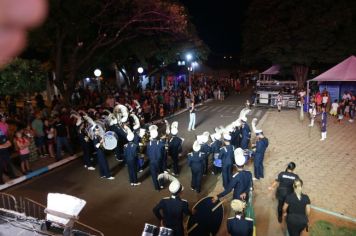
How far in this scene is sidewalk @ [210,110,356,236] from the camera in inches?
319

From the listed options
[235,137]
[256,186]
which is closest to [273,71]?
[235,137]

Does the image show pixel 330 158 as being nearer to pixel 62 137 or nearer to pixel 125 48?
pixel 62 137

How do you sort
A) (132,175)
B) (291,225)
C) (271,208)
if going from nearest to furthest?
(291,225) → (271,208) → (132,175)

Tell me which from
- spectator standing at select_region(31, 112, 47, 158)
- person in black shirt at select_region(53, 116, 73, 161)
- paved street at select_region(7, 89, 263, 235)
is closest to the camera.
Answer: paved street at select_region(7, 89, 263, 235)

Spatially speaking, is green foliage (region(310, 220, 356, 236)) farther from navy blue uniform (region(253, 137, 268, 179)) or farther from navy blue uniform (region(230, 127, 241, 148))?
navy blue uniform (region(230, 127, 241, 148))

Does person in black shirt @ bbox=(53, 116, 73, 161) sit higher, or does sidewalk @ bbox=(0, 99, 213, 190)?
person in black shirt @ bbox=(53, 116, 73, 161)

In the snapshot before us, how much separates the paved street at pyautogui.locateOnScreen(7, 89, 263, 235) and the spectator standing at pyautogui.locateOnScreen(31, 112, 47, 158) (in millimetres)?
1543

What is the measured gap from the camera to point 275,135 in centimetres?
1656

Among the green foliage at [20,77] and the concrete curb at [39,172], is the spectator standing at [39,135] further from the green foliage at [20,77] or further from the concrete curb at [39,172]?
the green foliage at [20,77]

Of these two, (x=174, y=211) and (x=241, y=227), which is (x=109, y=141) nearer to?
(x=174, y=211)

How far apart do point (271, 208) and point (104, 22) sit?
48.4 ft

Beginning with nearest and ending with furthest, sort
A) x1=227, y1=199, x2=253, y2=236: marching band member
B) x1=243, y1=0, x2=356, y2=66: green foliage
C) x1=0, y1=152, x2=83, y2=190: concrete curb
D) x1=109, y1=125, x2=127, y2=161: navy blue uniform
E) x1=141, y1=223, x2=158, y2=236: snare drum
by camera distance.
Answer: x1=141, y1=223, x2=158, y2=236: snare drum, x1=227, y1=199, x2=253, y2=236: marching band member, x1=0, y1=152, x2=83, y2=190: concrete curb, x1=109, y1=125, x2=127, y2=161: navy blue uniform, x1=243, y1=0, x2=356, y2=66: green foliage

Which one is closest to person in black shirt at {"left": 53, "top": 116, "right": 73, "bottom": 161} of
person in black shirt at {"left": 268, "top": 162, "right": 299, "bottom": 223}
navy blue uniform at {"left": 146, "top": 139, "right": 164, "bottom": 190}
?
navy blue uniform at {"left": 146, "top": 139, "right": 164, "bottom": 190}

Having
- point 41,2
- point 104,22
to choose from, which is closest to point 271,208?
point 41,2
